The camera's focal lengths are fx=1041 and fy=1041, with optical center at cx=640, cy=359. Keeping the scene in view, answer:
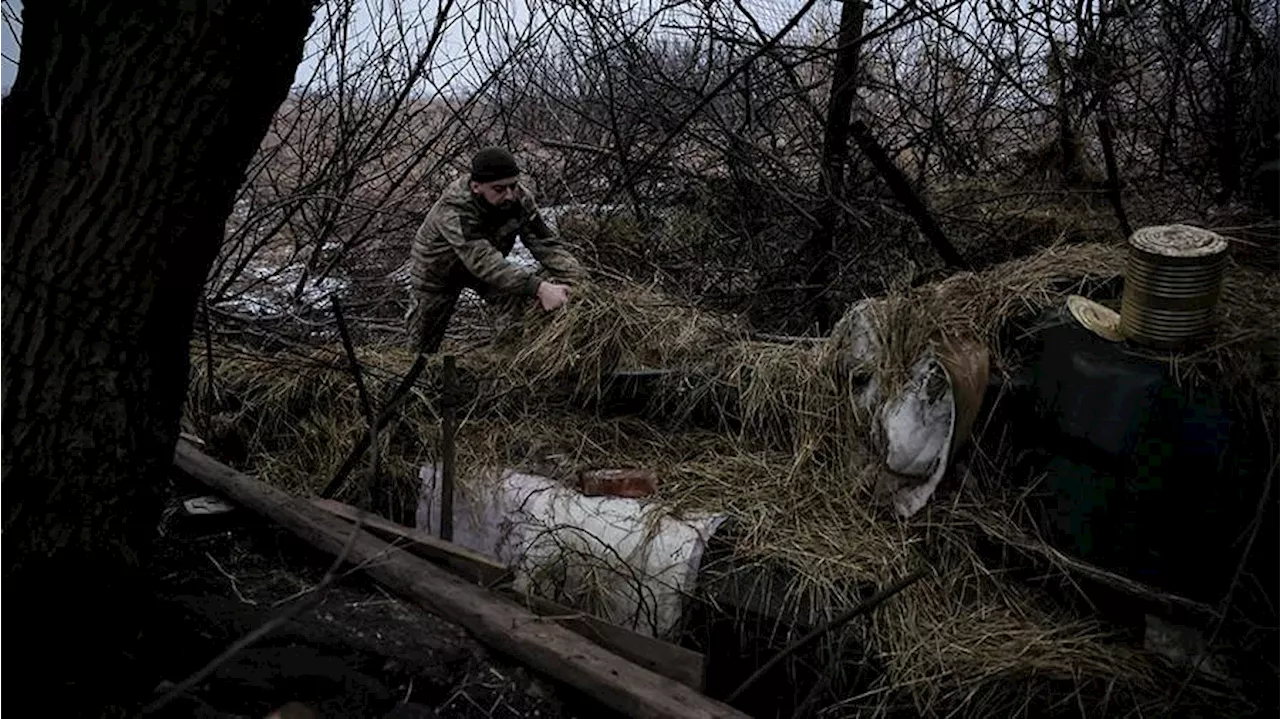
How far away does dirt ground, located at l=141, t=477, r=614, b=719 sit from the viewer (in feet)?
8.70

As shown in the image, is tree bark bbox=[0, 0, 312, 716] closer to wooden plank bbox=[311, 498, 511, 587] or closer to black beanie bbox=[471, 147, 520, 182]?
wooden plank bbox=[311, 498, 511, 587]

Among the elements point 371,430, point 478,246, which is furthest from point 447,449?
point 478,246

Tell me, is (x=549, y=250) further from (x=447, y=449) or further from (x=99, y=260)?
(x=99, y=260)

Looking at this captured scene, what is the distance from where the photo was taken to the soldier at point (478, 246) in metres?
5.05

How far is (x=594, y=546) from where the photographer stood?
12.0ft

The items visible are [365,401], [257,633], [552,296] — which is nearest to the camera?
[257,633]

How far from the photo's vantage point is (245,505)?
3.95 m

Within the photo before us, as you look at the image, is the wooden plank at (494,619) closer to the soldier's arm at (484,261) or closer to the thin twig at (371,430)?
the thin twig at (371,430)

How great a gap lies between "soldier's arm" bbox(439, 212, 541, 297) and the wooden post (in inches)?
33.7

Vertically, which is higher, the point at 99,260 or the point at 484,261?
the point at 99,260

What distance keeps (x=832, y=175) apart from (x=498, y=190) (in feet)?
6.59

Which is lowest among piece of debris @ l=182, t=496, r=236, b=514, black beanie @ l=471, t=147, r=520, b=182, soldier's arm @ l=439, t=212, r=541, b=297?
piece of debris @ l=182, t=496, r=236, b=514

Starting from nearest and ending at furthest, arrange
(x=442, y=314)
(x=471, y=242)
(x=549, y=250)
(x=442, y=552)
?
(x=442, y=552), (x=471, y=242), (x=549, y=250), (x=442, y=314)

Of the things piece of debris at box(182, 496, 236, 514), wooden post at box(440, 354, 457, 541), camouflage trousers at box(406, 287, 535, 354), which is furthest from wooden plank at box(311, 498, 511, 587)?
camouflage trousers at box(406, 287, 535, 354)
